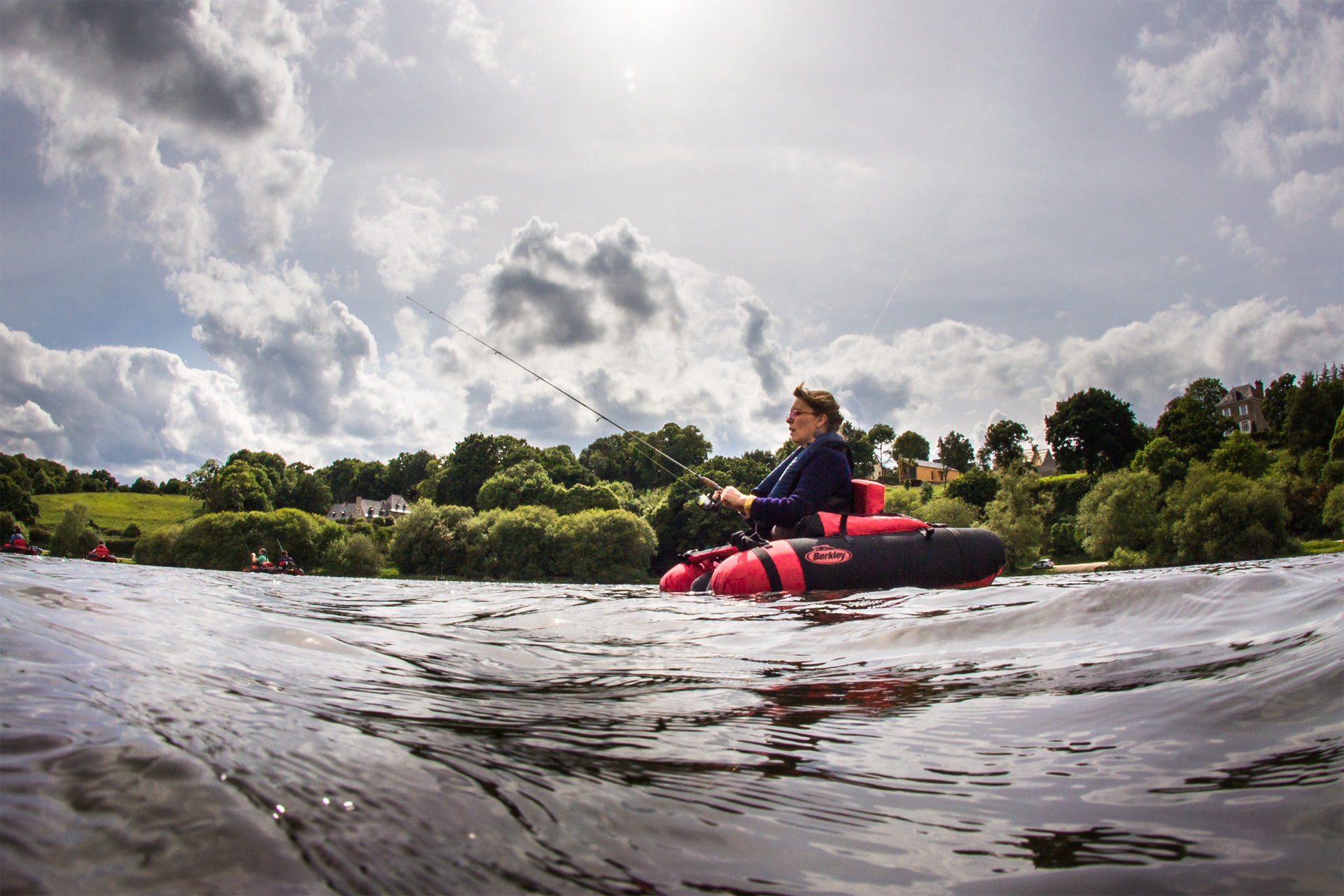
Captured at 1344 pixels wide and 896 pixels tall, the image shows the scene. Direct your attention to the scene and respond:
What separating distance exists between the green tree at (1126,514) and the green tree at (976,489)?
1910 cm

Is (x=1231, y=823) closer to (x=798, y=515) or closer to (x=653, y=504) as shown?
(x=798, y=515)

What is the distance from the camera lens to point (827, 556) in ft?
22.2

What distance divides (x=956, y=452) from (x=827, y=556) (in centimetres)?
10804

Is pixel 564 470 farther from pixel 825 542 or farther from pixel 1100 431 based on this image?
pixel 825 542

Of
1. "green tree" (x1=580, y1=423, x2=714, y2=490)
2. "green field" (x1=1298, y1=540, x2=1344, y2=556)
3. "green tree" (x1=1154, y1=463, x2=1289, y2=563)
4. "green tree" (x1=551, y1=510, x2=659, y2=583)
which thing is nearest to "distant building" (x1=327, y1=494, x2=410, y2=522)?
"green tree" (x1=580, y1=423, x2=714, y2=490)

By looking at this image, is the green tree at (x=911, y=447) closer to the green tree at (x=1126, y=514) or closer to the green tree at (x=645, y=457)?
the green tree at (x=645, y=457)

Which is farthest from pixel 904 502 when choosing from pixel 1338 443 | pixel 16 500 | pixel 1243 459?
pixel 16 500

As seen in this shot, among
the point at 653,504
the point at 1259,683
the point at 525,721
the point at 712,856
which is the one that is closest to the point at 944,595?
the point at 1259,683

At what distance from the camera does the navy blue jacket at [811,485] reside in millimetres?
7723

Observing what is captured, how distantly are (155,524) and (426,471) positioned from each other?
50.7m

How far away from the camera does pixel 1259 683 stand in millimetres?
1995

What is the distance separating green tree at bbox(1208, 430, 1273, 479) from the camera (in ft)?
156

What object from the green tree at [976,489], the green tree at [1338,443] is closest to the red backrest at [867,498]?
the green tree at [1338,443]

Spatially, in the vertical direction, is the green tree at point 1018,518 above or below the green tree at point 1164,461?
below
